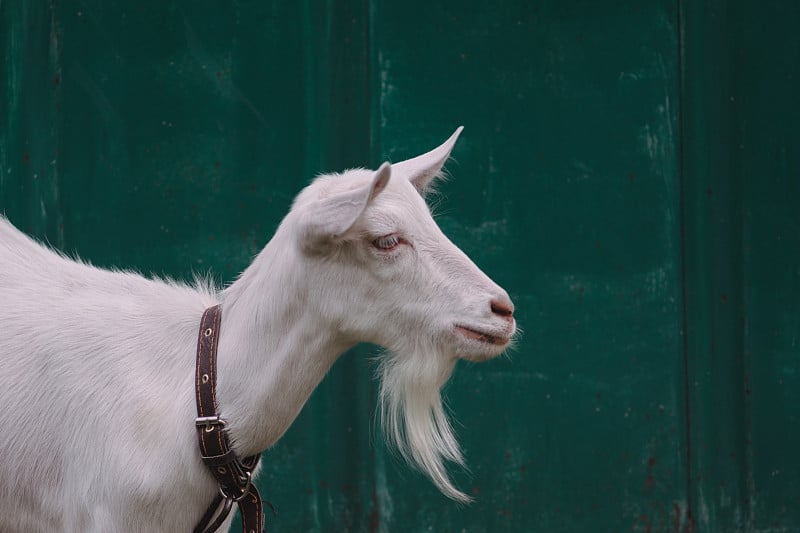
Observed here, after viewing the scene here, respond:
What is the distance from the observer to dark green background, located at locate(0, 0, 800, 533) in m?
4.77

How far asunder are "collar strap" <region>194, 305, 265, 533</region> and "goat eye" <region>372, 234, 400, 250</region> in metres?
0.55

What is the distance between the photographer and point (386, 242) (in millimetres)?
2941

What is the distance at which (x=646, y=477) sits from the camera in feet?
16.2

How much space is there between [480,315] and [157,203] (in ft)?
7.63

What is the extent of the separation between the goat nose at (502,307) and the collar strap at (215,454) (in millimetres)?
789

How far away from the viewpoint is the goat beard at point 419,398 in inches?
120

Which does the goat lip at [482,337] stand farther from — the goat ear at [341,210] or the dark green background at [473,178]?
the dark green background at [473,178]

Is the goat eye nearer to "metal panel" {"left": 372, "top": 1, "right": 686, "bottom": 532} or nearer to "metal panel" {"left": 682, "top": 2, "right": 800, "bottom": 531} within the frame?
"metal panel" {"left": 372, "top": 1, "right": 686, "bottom": 532}

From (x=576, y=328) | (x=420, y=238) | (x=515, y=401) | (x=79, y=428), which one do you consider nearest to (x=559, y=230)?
(x=576, y=328)

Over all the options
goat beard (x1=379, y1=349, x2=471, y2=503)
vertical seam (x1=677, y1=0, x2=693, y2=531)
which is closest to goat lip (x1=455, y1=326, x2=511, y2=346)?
goat beard (x1=379, y1=349, x2=471, y2=503)

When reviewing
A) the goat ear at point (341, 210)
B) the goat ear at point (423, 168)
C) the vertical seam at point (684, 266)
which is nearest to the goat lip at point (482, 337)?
the goat ear at point (341, 210)

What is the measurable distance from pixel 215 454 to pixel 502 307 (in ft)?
2.84

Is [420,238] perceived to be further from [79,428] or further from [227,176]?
[227,176]

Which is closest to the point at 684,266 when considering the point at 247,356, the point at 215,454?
the point at 247,356
